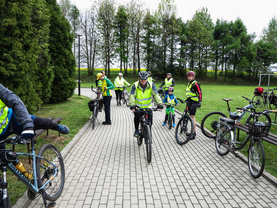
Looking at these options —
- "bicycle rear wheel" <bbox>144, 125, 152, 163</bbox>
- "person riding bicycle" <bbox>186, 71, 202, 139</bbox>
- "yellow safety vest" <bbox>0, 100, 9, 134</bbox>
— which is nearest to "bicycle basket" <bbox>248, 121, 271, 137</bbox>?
"bicycle rear wheel" <bbox>144, 125, 152, 163</bbox>

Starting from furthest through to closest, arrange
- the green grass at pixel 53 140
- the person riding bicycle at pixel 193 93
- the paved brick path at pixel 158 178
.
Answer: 1. the person riding bicycle at pixel 193 93
2. the green grass at pixel 53 140
3. the paved brick path at pixel 158 178

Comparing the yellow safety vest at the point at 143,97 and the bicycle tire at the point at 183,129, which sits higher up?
the yellow safety vest at the point at 143,97

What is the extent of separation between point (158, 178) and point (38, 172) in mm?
2205

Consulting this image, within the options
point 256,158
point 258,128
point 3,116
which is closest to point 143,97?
point 258,128

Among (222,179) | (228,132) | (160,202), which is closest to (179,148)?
(228,132)

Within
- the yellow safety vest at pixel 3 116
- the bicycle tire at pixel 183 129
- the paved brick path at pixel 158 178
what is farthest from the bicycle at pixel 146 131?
the yellow safety vest at pixel 3 116

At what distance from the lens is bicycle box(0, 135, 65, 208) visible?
7.88 ft

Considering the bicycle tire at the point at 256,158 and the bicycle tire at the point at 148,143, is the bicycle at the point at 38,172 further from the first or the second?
the bicycle tire at the point at 256,158

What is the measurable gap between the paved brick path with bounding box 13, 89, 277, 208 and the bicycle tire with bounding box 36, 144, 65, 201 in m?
0.16

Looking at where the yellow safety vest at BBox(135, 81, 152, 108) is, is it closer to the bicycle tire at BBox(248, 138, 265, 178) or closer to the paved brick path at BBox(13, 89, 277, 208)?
the paved brick path at BBox(13, 89, 277, 208)

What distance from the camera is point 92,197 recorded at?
11.4ft

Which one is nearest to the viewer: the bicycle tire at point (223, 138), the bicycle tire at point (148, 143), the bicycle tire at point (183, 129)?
the bicycle tire at point (148, 143)

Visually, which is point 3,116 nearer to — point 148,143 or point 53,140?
point 148,143

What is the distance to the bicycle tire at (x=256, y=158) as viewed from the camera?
4.01 m
